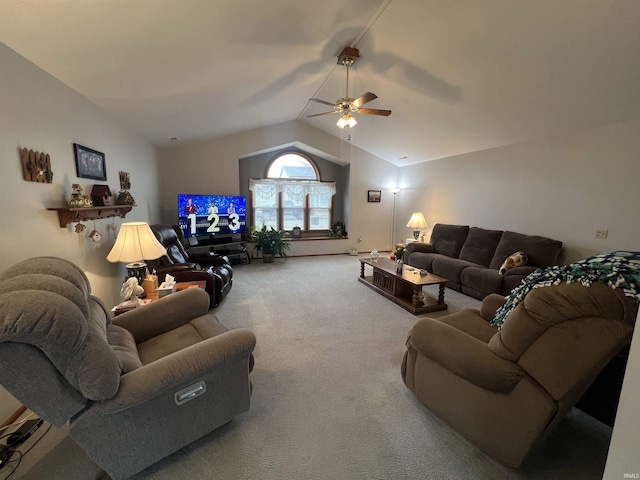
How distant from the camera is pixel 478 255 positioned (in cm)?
435

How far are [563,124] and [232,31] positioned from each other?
3881 mm

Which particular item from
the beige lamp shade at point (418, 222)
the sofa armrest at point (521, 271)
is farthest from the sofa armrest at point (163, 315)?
the beige lamp shade at point (418, 222)

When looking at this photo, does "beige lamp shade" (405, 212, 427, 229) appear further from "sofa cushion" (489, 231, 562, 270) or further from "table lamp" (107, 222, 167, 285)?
"table lamp" (107, 222, 167, 285)

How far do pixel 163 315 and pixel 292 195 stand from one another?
4985 mm

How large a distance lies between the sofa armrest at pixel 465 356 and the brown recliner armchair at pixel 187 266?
7.99ft

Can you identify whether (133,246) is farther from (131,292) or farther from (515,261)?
(515,261)

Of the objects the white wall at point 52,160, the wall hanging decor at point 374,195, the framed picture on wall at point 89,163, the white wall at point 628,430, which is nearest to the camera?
the white wall at point 628,430

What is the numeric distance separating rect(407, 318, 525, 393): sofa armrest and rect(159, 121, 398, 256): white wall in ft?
16.0

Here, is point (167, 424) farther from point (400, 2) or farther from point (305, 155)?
point (305, 155)

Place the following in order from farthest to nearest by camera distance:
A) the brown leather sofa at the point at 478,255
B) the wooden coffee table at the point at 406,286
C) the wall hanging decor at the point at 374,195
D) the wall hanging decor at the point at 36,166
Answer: the wall hanging decor at the point at 374,195, the brown leather sofa at the point at 478,255, the wooden coffee table at the point at 406,286, the wall hanging decor at the point at 36,166

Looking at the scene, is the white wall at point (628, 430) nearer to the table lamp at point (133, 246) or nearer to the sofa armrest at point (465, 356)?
the sofa armrest at point (465, 356)

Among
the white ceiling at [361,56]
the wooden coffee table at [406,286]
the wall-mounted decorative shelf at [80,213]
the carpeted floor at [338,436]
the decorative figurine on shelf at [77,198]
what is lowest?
the carpeted floor at [338,436]

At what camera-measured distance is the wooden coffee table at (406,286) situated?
3311mm

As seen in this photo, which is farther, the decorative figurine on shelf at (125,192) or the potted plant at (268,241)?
the potted plant at (268,241)
